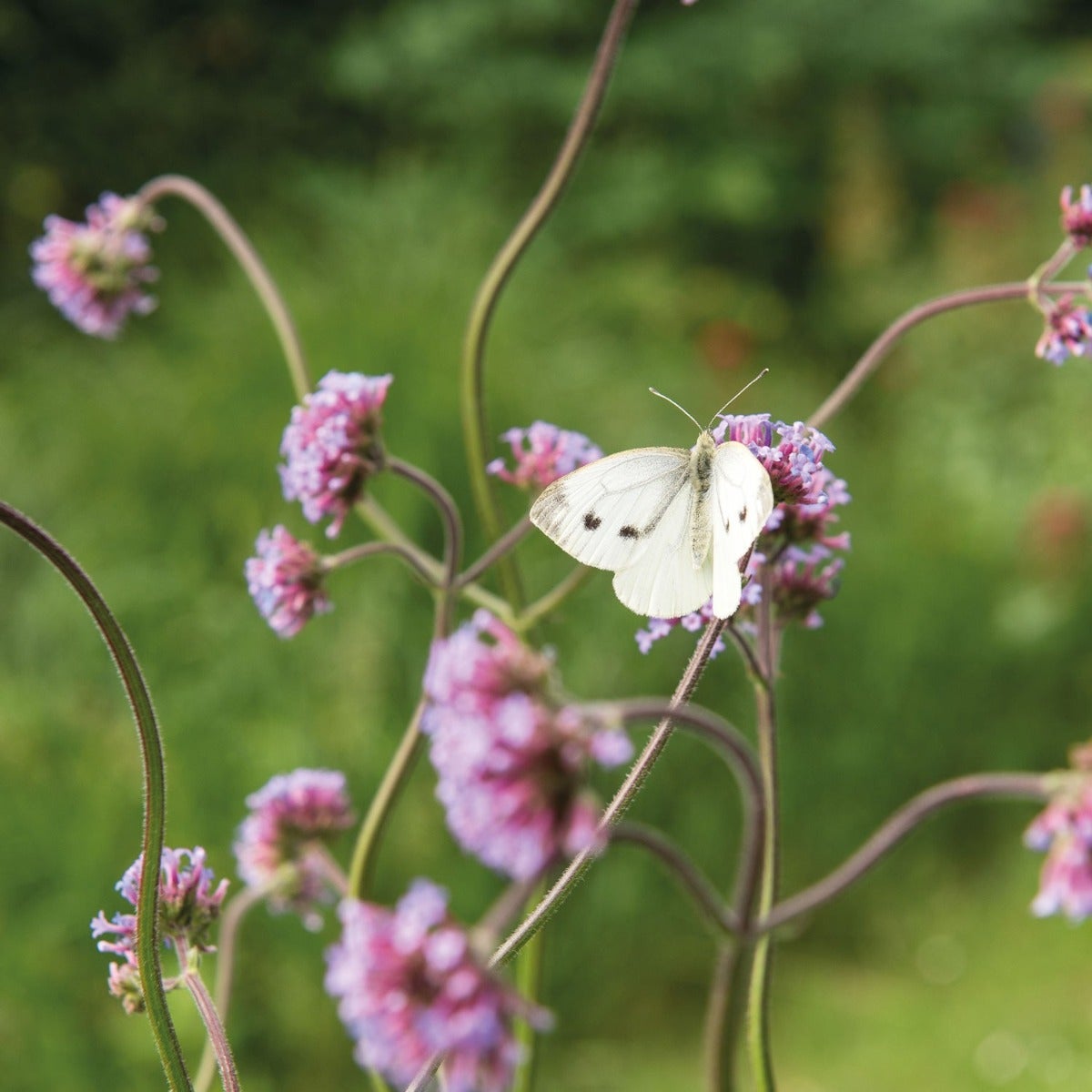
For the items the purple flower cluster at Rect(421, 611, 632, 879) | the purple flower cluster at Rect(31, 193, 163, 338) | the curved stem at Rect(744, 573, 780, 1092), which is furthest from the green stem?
the purple flower cluster at Rect(31, 193, 163, 338)

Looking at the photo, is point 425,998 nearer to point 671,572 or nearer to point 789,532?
point 671,572

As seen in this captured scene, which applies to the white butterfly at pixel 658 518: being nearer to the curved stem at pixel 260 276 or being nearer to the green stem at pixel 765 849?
the green stem at pixel 765 849

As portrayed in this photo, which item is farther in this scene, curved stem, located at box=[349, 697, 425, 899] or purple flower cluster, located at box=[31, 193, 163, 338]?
purple flower cluster, located at box=[31, 193, 163, 338]

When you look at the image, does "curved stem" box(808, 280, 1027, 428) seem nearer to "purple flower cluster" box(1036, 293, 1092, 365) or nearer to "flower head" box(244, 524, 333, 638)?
"purple flower cluster" box(1036, 293, 1092, 365)

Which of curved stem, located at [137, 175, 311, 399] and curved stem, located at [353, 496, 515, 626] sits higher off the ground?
curved stem, located at [137, 175, 311, 399]

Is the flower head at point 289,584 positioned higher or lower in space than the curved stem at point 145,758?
higher

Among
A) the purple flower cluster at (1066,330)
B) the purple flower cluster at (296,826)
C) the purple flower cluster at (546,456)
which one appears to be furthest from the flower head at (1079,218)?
the purple flower cluster at (296,826)

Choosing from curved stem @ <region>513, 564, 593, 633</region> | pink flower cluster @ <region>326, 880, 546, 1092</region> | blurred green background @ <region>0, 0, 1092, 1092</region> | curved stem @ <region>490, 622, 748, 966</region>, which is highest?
blurred green background @ <region>0, 0, 1092, 1092</region>
